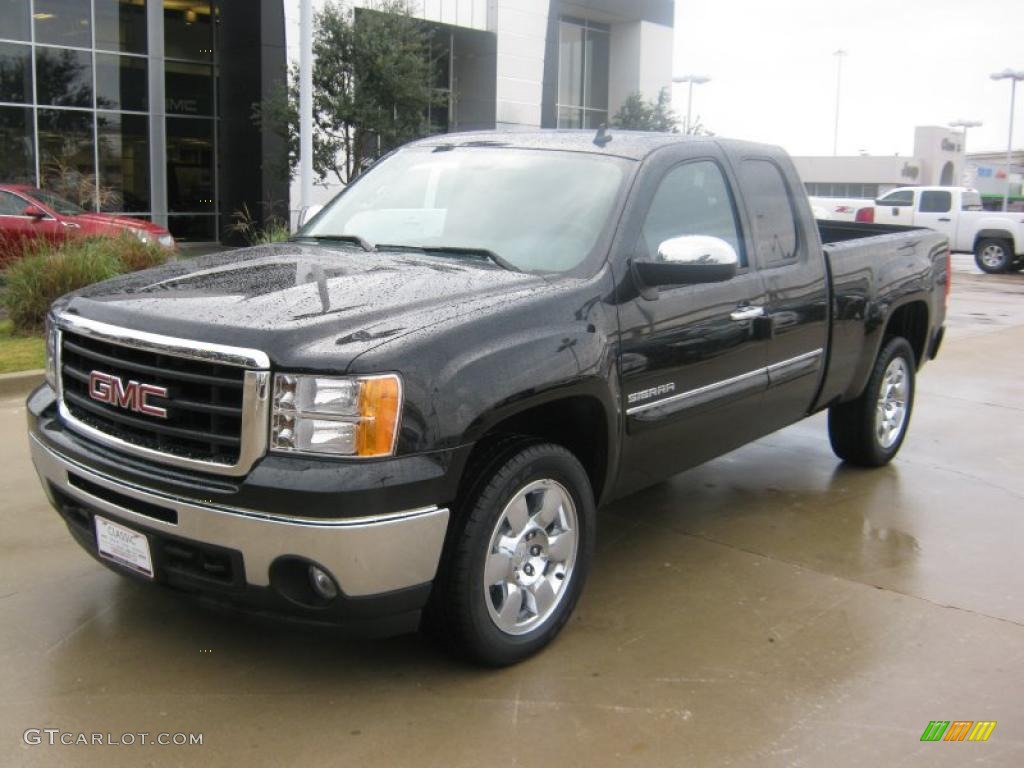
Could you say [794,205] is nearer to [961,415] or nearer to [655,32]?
[961,415]

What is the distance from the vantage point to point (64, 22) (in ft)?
75.9

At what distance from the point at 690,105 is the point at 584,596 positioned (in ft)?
131

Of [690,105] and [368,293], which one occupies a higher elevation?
[690,105]

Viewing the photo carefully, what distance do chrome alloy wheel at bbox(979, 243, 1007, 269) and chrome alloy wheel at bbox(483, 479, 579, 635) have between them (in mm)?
24062

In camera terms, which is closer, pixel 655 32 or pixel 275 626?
pixel 275 626

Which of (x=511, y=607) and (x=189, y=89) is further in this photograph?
(x=189, y=89)

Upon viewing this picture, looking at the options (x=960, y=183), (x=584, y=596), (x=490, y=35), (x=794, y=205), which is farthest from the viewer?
(x=960, y=183)

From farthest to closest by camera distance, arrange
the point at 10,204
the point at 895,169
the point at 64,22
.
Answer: the point at 895,169 < the point at 64,22 < the point at 10,204

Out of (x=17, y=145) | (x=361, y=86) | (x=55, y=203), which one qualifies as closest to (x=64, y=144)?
(x=17, y=145)

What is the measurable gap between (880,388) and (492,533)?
3.60 m

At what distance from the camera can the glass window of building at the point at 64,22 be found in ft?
74.5

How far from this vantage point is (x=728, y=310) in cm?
457

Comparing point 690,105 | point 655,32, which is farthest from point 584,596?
point 690,105

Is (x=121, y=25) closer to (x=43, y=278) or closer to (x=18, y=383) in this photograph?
(x=43, y=278)
